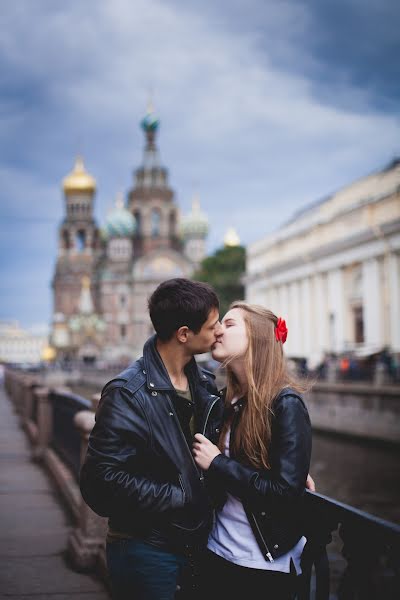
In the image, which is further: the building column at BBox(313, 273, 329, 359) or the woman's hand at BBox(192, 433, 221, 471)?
the building column at BBox(313, 273, 329, 359)

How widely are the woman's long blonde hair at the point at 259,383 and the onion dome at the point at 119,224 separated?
89.1 m

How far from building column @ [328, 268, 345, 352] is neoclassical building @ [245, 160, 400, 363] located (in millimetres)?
56

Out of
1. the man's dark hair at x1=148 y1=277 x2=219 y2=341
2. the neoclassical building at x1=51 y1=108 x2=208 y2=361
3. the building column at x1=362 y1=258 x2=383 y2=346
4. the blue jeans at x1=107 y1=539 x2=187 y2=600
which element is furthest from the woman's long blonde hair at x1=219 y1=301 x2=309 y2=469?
the neoclassical building at x1=51 y1=108 x2=208 y2=361

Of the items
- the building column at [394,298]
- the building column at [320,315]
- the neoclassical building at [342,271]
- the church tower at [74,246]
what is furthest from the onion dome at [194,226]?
the building column at [394,298]

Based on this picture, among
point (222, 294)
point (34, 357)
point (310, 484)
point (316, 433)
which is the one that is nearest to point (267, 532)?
point (310, 484)

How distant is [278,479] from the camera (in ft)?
9.79

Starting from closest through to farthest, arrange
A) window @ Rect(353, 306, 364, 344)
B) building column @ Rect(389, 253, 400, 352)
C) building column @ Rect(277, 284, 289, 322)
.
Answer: building column @ Rect(389, 253, 400, 352)
window @ Rect(353, 306, 364, 344)
building column @ Rect(277, 284, 289, 322)

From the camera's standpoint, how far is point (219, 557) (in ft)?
10.5

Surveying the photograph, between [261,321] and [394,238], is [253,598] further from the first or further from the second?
[394,238]

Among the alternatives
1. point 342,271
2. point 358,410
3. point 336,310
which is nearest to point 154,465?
point 358,410

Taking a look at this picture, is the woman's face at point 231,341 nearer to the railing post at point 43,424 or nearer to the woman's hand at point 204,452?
the woman's hand at point 204,452

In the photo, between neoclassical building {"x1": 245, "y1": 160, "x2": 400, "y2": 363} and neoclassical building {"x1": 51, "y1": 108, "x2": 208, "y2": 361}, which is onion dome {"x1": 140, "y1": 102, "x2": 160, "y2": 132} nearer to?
neoclassical building {"x1": 51, "y1": 108, "x2": 208, "y2": 361}

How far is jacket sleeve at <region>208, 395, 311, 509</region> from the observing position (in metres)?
2.99

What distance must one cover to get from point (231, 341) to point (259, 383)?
0.73 ft
